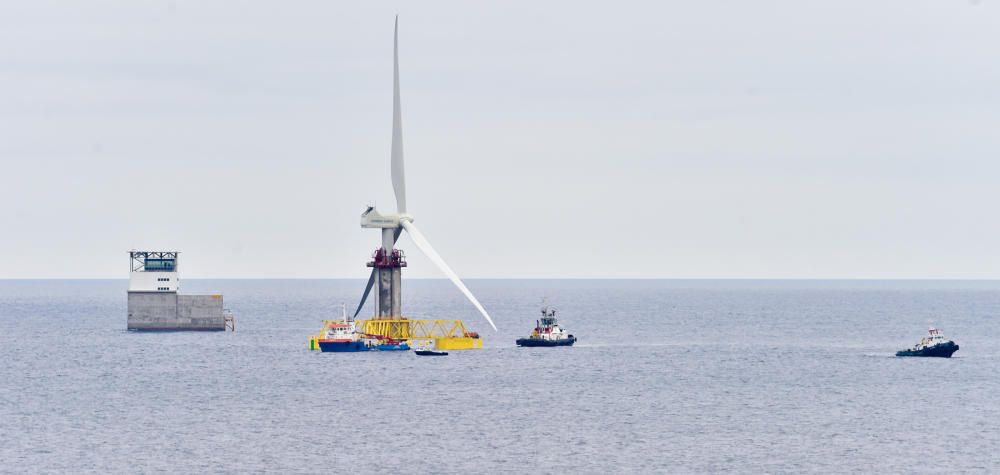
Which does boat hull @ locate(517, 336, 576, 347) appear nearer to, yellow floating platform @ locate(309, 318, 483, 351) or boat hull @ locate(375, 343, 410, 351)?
yellow floating platform @ locate(309, 318, 483, 351)

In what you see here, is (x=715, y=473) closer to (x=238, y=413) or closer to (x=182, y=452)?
(x=182, y=452)

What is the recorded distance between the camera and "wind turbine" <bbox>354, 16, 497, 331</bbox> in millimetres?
184250

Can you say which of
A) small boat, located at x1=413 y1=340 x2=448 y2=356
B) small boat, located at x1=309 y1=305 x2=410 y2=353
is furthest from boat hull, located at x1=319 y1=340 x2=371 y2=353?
small boat, located at x1=413 y1=340 x2=448 y2=356

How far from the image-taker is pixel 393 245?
7505 inches

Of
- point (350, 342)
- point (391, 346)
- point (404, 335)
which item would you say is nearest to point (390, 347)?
point (391, 346)

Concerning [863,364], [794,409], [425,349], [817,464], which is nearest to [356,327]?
[425,349]

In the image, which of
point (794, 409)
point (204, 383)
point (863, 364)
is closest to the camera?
point (794, 409)

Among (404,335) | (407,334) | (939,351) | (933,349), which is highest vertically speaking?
(407,334)

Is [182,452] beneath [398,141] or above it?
beneath

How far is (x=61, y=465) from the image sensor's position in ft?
312

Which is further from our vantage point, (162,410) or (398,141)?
(398,141)

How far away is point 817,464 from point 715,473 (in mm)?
7850

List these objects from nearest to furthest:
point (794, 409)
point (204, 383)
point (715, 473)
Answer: point (715, 473) < point (794, 409) < point (204, 383)

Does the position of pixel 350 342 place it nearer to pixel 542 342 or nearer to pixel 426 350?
pixel 426 350
